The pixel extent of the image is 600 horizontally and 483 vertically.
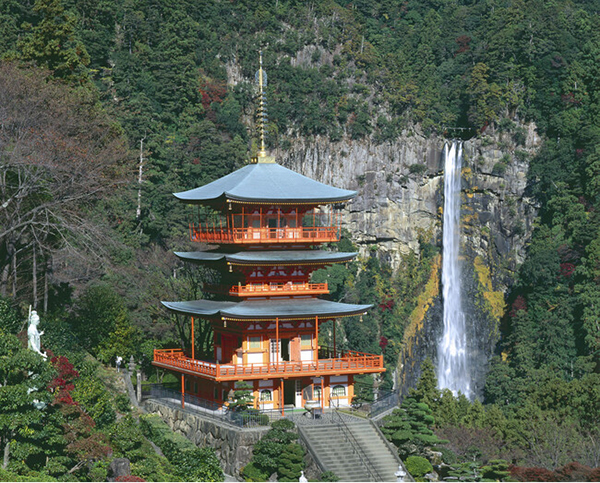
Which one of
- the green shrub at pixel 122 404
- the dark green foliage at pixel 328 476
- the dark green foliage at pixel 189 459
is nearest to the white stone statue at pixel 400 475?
the dark green foliage at pixel 328 476

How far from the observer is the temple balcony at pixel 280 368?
→ 4367 centimetres

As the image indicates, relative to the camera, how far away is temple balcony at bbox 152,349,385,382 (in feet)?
143

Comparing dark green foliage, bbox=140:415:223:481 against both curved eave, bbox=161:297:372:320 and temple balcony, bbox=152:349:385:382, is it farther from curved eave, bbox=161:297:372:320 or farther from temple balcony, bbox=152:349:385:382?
curved eave, bbox=161:297:372:320

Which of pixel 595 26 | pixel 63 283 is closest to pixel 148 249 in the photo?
pixel 63 283

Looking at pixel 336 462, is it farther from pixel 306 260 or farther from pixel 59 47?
pixel 59 47

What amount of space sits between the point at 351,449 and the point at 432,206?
217 ft

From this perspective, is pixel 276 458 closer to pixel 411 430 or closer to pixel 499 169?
pixel 411 430

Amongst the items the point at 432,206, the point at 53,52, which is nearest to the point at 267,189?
the point at 53,52

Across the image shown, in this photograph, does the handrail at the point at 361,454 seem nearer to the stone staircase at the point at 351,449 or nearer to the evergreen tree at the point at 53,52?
the stone staircase at the point at 351,449

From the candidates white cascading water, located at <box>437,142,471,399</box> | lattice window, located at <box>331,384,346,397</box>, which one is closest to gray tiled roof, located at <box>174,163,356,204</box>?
lattice window, located at <box>331,384,346,397</box>

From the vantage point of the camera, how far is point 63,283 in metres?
56.7

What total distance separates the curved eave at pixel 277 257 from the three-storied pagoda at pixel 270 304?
1.6 inches

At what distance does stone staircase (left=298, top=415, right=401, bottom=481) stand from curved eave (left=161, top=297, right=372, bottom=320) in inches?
167

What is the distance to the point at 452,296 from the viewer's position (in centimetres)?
10162
